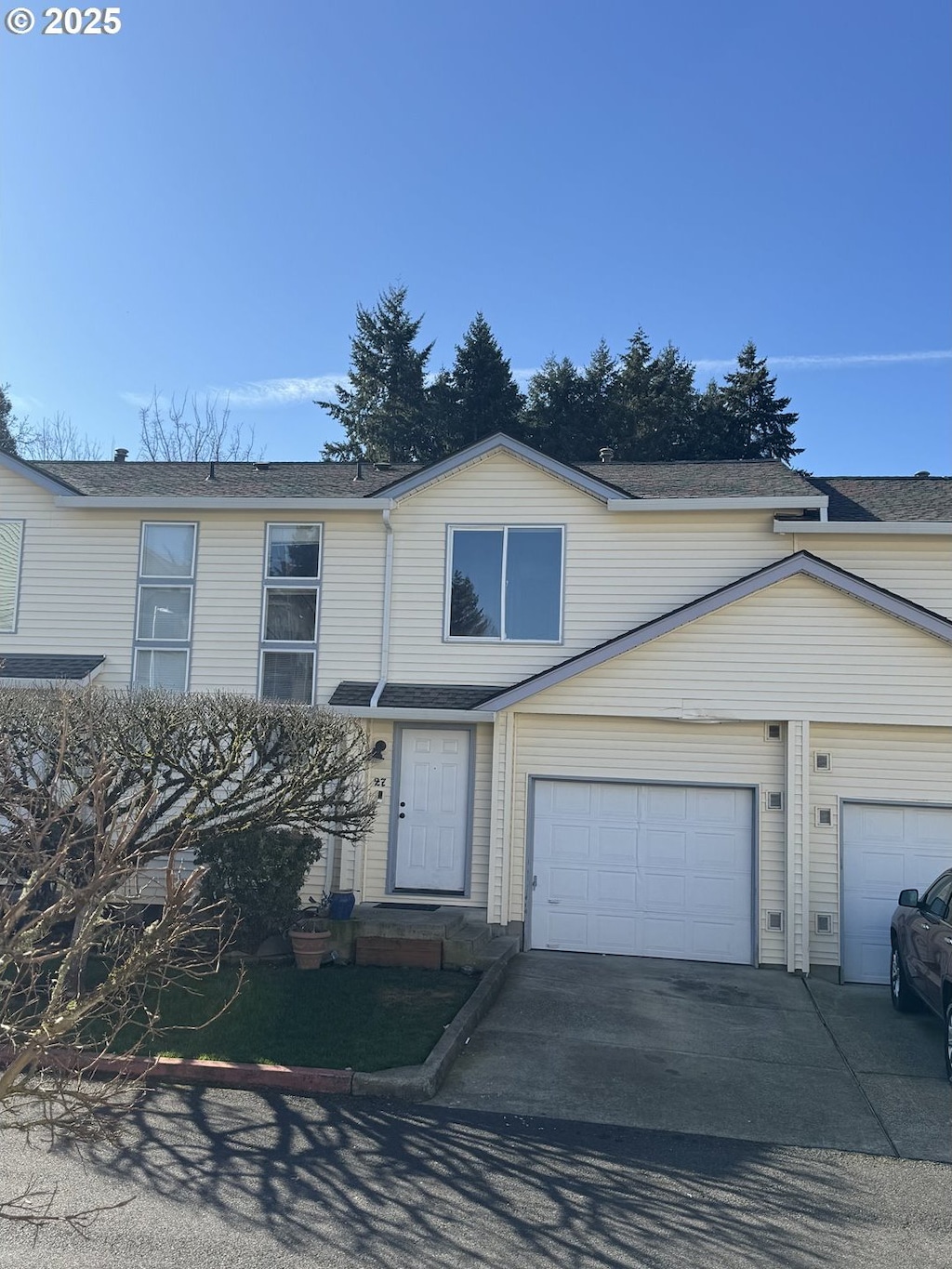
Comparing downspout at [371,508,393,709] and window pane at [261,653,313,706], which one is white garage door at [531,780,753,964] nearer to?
downspout at [371,508,393,709]

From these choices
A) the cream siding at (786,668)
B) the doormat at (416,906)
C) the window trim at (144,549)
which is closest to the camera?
the cream siding at (786,668)

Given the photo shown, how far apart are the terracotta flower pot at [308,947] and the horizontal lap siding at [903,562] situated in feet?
26.8

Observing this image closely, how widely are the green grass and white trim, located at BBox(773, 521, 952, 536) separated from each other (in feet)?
24.0

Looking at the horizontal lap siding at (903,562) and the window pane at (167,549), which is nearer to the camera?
the horizontal lap siding at (903,562)

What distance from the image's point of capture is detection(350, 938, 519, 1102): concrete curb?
278 inches

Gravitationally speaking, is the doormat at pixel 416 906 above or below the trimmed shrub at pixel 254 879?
below

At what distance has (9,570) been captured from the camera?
14.7m

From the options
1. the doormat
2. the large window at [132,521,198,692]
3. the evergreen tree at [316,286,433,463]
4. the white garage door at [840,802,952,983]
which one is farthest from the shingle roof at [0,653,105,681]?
the evergreen tree at [316,286,433,463]

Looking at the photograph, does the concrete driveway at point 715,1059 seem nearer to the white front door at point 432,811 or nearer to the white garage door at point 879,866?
the white garage door at point 879,866

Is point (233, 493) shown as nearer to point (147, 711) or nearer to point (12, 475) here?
point (12, 475)

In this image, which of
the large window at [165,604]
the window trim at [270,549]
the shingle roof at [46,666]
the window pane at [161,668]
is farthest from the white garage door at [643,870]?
the shingle roof at [46,666]

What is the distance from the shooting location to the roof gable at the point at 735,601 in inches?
451

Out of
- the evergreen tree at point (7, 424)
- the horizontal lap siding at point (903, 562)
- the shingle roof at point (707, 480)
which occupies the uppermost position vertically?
the evergreen tree at point (7, 424)

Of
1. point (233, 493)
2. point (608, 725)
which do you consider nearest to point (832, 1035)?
point (608, 725)
